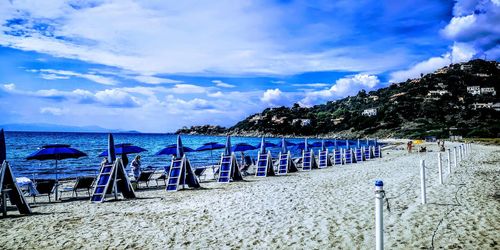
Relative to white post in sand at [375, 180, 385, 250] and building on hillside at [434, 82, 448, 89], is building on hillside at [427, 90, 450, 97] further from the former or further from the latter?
white post in sand at [375, 180, 385, 250]

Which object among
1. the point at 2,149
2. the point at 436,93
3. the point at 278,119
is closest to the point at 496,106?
the point at 436,93

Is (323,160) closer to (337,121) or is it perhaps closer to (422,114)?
(422,114)

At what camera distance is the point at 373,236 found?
19.9ft

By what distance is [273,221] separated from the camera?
24.9ft

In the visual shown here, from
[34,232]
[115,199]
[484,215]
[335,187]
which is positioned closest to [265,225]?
[484,215]

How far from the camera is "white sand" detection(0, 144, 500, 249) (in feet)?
19.8

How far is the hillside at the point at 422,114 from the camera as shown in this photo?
86.5 m

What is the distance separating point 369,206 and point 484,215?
232 centimetres

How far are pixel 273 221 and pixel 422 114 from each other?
343 ft

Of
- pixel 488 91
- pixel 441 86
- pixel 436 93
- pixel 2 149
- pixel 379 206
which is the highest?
pixel 441 86

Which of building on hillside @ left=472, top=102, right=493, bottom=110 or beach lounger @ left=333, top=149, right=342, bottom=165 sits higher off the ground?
building on hillside @ left=472, top=102, right=493, bottom=110

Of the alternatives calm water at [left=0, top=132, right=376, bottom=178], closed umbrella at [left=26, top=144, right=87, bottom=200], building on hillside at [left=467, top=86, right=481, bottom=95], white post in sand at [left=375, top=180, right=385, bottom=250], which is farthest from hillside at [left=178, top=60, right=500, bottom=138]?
white post in sand at [left=375, top=180, right=385, bottom=250]

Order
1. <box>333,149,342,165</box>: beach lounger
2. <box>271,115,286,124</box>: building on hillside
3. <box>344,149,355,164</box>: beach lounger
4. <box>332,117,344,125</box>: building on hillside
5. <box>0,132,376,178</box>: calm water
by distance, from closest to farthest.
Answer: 1. <box>333,149,342,165</box>: beach lounger
2. <box>344,149,355,164</box>: beach lounger
3. <box>0,132,376,178</box>: calm water
4. <box>332,117,344,125</box>: building on hillside
5. <box>271,115,286,124</box>: building on hillside

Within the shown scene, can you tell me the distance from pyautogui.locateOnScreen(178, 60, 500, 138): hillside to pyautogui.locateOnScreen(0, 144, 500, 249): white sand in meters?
68.5
